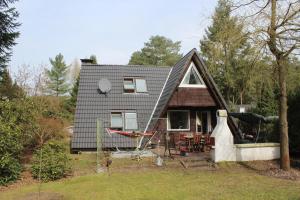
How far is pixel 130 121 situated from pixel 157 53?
43.7 m

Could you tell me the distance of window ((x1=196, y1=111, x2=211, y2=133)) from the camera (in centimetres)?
2134

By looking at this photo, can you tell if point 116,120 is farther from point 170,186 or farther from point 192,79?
point 170,186

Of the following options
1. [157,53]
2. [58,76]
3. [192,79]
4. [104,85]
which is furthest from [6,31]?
[157,53]

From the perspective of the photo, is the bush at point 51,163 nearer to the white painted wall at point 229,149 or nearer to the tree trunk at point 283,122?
the white painted wall at point 229,149

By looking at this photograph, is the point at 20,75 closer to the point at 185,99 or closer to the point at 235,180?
the point at 185,99

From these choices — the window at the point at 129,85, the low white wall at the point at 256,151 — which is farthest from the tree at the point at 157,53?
the low white wall at the point at 256,151

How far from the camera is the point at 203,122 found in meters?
21.5

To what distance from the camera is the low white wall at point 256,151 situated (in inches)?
605

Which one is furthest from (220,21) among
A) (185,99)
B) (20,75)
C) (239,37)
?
(20,75)

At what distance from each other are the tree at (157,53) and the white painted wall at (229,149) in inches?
1829

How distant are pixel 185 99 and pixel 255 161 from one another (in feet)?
20.5

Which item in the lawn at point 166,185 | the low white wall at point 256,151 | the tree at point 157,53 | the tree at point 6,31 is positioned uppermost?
the tree at point 157,53

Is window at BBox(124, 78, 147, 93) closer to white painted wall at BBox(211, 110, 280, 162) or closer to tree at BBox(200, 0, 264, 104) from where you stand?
white painted wall at BBox(211, 110, 280, 162)

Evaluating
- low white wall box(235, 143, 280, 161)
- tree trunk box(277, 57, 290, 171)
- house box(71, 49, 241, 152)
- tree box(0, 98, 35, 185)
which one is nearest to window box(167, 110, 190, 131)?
house box(71, 49, 241, 152)
